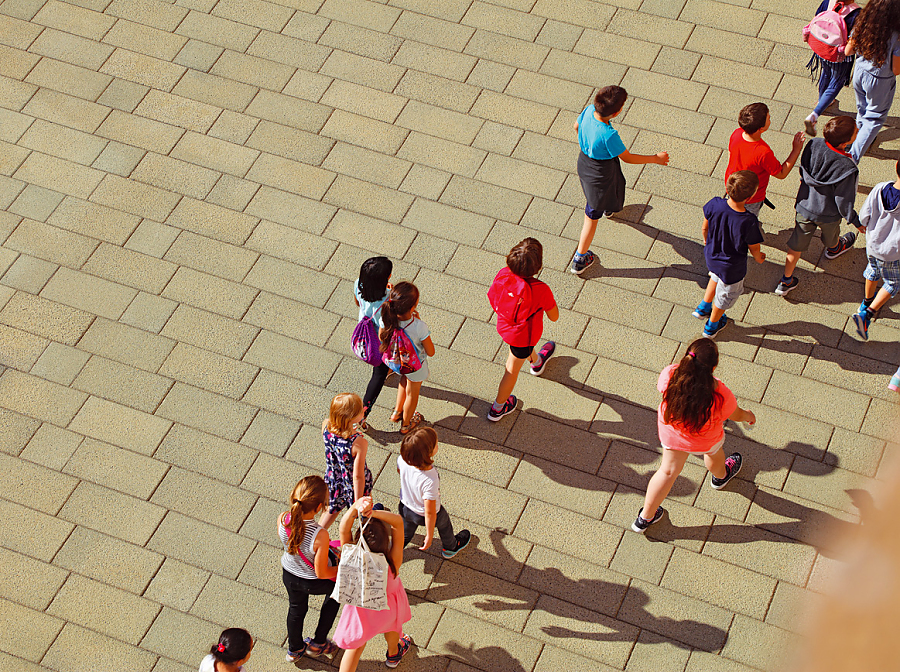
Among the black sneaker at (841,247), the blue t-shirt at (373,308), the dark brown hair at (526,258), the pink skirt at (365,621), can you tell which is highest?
the black sneaker at (841,247)

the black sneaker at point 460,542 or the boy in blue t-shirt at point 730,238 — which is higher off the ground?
the boy in blue t-shirt at point 730,238

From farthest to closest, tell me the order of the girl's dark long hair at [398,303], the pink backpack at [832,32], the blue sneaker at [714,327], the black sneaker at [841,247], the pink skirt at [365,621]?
the pink backpack at [832,32]
the black sneaker at [841,247]
the blue sneaker at [714,327]
the girl's dark long hair at [398,303]
the pink skirt at [365,621]

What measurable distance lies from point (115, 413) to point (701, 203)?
5.60 m

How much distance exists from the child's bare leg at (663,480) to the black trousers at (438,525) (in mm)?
1403

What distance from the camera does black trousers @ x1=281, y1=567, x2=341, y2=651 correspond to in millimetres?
5422

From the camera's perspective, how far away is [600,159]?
7238 millimetres

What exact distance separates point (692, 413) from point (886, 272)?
2.75 metres

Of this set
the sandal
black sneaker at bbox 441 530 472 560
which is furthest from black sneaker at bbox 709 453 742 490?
the sandal

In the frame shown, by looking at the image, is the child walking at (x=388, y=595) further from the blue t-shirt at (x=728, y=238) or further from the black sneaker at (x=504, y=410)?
the blue t-shirt at (x=728, y=238)

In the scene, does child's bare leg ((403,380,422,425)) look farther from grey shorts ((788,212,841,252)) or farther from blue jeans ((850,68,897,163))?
blue jeans ((850,68,897,163))

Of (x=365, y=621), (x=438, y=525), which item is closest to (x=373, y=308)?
(x=438, y=525)

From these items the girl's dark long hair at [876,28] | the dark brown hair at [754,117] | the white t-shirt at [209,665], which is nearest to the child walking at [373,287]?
the white t-shirt at [209,665]

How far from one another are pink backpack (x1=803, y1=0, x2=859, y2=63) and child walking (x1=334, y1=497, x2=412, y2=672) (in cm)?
608

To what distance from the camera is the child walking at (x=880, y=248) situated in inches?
268
